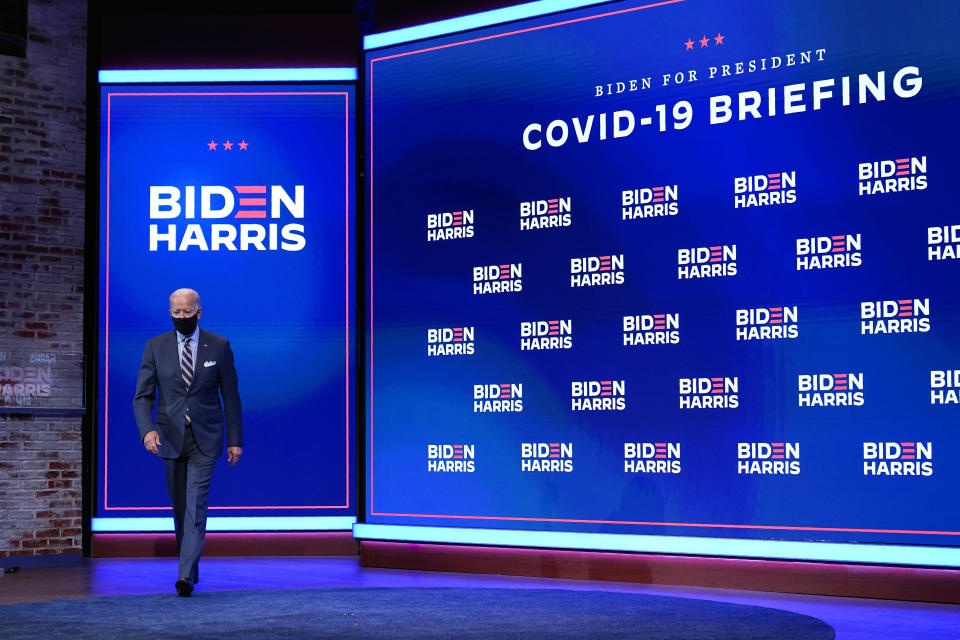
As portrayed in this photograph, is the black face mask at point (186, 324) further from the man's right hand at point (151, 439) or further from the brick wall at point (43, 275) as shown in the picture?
the brick wall at point (43, 275)

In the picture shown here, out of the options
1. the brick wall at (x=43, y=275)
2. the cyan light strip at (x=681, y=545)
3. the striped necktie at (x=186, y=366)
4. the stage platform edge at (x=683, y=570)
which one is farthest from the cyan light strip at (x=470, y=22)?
the stage platform edge at (x=683, y=570)

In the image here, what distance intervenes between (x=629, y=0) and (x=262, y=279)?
3.46m

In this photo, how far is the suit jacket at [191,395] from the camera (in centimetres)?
641

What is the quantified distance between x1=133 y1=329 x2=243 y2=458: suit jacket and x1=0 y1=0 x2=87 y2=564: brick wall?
2.43 metres

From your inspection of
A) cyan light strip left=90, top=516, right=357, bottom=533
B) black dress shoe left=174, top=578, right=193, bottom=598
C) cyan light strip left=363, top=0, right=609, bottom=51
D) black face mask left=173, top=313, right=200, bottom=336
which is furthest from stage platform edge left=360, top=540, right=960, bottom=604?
cyan light strip left=363, top=0, right=609, bottom=51

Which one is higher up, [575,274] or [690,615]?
[575,274]

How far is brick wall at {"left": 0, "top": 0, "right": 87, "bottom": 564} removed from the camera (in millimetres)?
8516

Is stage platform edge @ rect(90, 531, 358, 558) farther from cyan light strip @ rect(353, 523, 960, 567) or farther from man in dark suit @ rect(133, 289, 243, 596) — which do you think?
man in dark suit @ rect(133, 289, 243, 596)

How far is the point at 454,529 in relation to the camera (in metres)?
7.77

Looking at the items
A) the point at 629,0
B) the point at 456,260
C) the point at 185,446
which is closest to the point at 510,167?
the point at 456,260

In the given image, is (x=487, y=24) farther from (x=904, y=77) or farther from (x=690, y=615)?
(x=690, y=615)

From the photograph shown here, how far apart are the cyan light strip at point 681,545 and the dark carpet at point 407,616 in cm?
66

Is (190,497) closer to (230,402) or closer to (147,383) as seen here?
(230,402)

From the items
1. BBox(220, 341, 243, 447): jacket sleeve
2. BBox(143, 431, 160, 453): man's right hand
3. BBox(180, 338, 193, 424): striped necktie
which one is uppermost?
BBox(180, 338, 193, 424): striped necktie
